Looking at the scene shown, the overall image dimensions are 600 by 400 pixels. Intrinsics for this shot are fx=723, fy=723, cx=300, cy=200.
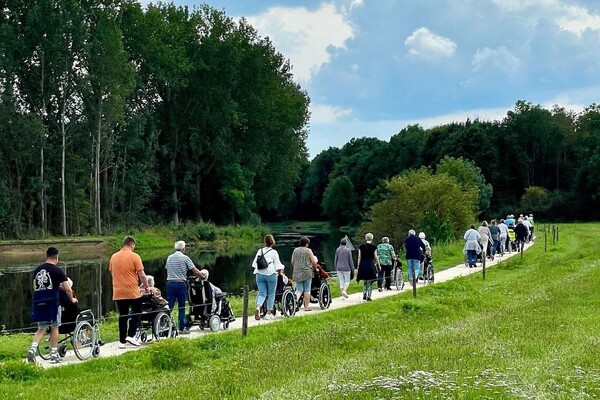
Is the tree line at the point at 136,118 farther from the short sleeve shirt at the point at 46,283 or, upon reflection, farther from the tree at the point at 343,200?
the short sleeve shirt at the point at 46,283

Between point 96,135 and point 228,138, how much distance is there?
609 inches

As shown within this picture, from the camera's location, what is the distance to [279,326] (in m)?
15.2

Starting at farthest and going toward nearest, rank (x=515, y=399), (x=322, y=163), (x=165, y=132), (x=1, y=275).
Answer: (x=322, y=163)
(x=165, y=132)
(x=1, y=275)
(x=515, y=399)

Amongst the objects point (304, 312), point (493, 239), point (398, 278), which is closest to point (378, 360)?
point (304, 312)

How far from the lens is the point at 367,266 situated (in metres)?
21.1

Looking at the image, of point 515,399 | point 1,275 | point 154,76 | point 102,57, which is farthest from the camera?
point 154,76

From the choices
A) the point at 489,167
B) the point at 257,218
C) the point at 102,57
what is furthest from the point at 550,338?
the point at 489,167

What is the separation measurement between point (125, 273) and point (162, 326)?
1.53 m

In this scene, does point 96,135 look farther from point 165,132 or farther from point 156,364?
point 156,364

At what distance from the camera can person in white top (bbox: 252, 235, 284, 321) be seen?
16.8m

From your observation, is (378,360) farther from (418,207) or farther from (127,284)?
(418,207)

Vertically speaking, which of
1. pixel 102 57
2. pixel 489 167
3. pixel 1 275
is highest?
pixel 102 57

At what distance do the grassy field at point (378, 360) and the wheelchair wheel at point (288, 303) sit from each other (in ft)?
3.41

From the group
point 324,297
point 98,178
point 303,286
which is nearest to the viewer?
point 303,286
